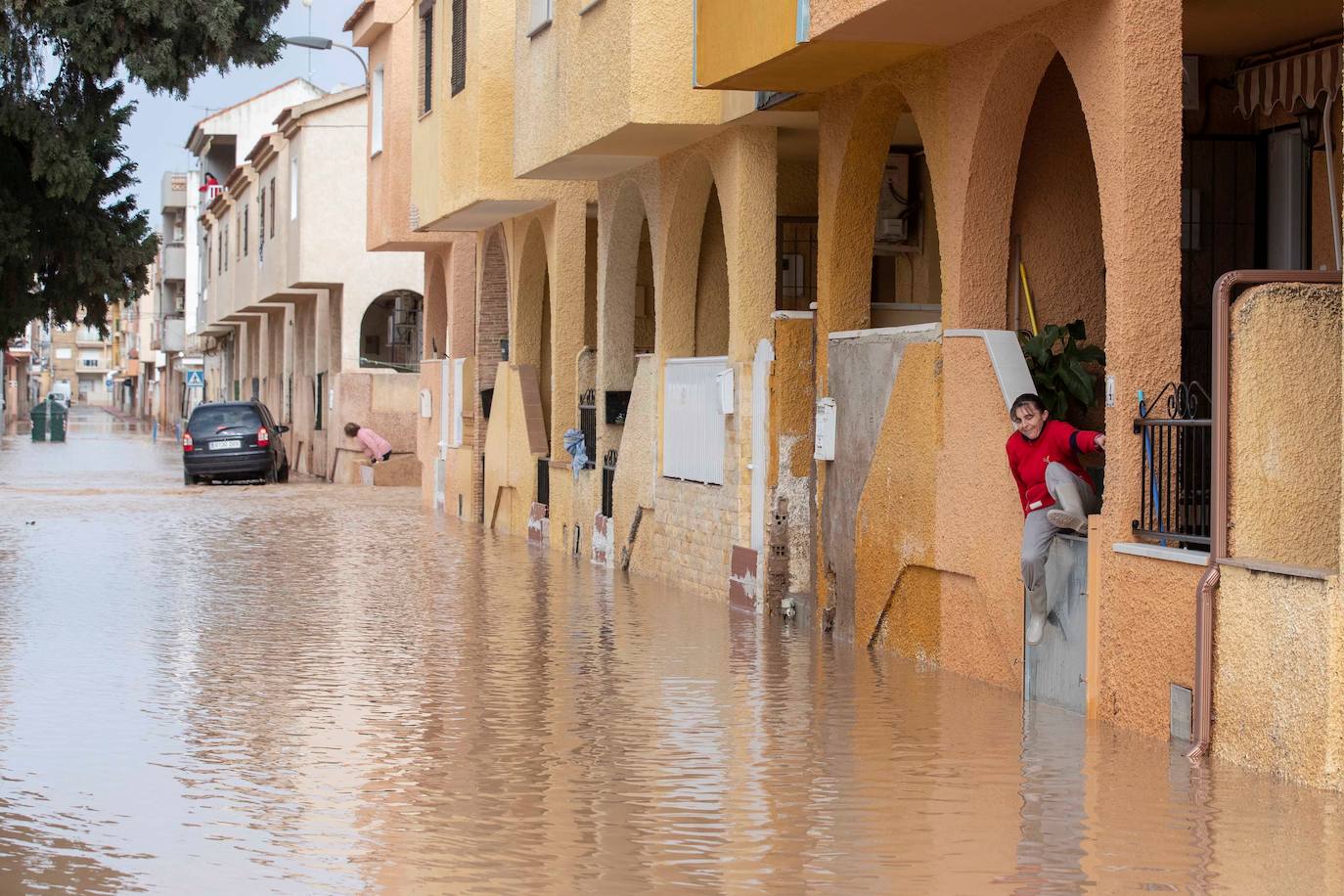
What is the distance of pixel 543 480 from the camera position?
2419cm

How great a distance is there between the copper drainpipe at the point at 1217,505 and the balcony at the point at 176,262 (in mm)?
81626

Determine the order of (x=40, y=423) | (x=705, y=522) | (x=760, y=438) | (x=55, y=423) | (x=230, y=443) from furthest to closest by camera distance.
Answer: (x=40, y=423) → (x=55, y=423) → (x=230, y=443) → (x=705, y=522) → (x=760, y=438)

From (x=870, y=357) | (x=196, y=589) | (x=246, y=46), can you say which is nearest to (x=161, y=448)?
(x=246, y=46)

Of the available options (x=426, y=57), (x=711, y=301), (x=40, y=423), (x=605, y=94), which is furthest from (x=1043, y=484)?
(x=40, y=423)

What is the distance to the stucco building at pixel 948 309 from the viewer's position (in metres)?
9.48

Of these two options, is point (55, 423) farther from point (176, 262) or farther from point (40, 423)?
point (176, 262)

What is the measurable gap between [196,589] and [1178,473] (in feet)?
34.2

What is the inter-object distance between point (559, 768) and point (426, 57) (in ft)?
64.1

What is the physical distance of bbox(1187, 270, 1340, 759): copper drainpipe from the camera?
30.9 feet

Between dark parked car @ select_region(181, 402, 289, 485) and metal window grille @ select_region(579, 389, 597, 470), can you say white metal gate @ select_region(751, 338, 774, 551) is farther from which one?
dark parked car @ select_region(181, 402, 289, 485)

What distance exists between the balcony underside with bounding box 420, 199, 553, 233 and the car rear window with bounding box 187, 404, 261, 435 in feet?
37.1

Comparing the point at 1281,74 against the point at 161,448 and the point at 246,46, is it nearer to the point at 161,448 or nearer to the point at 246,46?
the point at 246,46

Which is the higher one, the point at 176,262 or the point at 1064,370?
the point at 176,262

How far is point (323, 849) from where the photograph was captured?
768 centimetres
